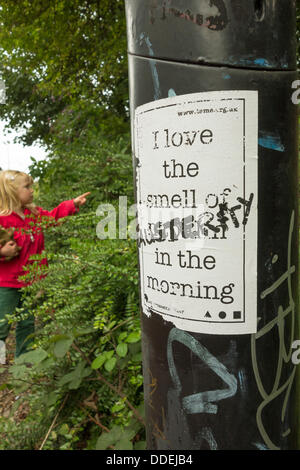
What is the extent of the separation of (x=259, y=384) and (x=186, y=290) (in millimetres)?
324

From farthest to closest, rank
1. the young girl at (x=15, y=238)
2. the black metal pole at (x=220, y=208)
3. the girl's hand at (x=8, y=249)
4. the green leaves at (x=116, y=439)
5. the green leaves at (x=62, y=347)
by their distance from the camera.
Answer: the young girl at (x=15, y=238)
the girl's hand at (x=8, y=249)
the green leaves at (x=62, y=347)
the green leaves at (x=116, y=439)
the black metal pole at (x=220, y=208)

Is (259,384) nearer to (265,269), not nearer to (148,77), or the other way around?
(265,269)

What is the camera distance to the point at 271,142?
3.10 ft

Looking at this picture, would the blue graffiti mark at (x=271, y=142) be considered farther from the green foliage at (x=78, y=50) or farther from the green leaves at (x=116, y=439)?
the green foliage at (x=78, y=50)

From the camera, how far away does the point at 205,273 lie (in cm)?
96

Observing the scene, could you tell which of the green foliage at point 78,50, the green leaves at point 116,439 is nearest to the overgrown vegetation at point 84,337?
the green leaves at point 116,439

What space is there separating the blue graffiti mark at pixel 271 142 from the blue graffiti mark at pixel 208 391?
54 cm

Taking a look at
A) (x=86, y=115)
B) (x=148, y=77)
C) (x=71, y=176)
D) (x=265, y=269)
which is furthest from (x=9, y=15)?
(x=265, y=269)

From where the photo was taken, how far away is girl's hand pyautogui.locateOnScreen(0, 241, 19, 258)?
333 cm

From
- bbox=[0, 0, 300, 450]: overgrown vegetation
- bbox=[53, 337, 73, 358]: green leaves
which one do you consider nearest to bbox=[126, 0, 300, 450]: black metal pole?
bbox=[0, 0, 300, 450]: overgrown vegetation

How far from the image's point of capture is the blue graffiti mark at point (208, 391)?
98cm

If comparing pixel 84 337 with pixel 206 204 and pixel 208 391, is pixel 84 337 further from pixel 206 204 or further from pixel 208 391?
pixel 206 204

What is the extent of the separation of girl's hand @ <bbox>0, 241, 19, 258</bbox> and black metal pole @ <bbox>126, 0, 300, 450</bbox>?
2591 millimetres

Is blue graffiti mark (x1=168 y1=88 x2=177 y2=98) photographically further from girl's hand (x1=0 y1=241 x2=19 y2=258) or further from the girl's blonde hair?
the girl's blonde hair
